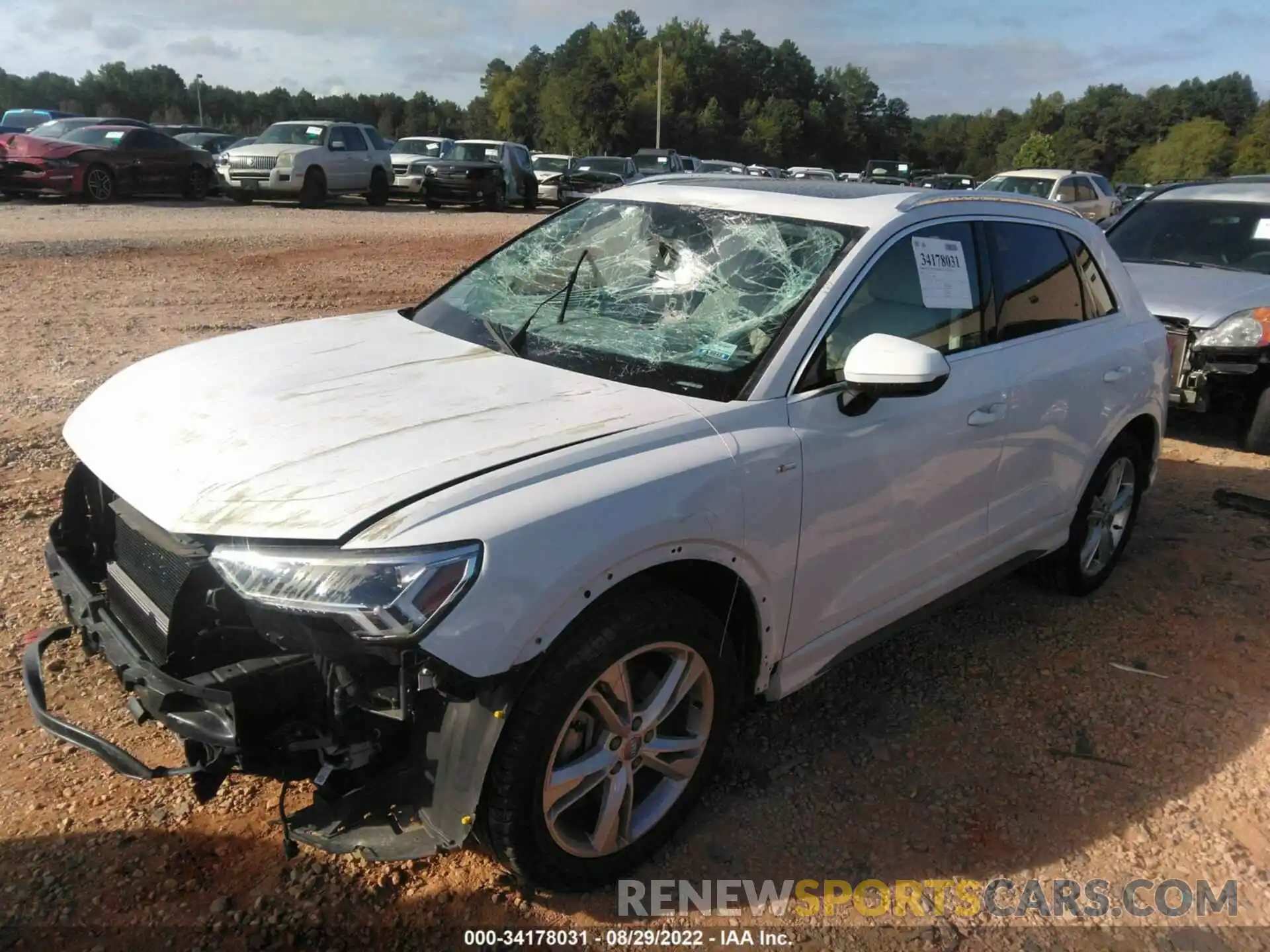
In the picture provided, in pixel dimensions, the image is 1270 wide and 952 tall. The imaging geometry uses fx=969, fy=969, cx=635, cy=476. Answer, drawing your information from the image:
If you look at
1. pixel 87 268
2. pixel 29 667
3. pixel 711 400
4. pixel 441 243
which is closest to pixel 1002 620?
pixel 711 400

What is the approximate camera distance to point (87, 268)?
36.6ft

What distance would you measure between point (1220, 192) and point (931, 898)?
7508 millimetres

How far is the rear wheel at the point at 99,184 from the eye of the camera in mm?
18484

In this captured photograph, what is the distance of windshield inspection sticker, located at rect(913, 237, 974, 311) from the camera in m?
3.34

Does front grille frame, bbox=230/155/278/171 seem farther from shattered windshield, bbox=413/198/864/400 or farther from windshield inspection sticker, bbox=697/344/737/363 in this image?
windshield inspection sticker, bbox=697/344/737/363

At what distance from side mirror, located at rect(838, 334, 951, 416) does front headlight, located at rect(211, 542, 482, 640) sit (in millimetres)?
1275

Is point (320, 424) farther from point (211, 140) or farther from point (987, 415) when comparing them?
point (211, 140)

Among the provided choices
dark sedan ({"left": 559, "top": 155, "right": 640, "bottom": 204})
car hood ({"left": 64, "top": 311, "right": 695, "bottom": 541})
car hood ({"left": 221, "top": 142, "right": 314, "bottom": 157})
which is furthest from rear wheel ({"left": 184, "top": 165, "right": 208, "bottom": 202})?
car hood ({"left": 64, "top": 311, "right": 695, "bottom": 541})

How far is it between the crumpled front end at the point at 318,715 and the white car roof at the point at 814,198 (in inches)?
79.2

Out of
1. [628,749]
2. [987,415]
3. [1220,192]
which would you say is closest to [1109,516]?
[987,415]

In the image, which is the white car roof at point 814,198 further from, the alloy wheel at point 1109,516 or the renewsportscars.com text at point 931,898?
the renewsportscars.com text at point 931,898

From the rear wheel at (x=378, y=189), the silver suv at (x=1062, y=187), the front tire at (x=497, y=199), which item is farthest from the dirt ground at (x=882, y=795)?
the front tire at (x=497, y=199)

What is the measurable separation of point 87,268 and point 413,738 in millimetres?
11044

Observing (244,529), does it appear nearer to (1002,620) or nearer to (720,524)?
(720,524)
